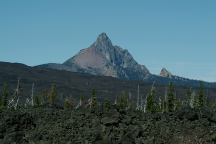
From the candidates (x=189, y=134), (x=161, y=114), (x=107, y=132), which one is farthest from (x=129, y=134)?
(x=161, y=114)

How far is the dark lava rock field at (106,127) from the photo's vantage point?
24797 millimetres

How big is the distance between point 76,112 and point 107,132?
509 centimetres

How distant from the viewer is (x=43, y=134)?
25953mm

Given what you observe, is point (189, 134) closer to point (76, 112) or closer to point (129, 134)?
point (129, 134)

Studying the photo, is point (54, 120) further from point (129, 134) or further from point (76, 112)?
point (129, 134)

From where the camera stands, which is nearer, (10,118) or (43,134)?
(43,134)

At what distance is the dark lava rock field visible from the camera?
24797 mm

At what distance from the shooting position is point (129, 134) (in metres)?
25.4

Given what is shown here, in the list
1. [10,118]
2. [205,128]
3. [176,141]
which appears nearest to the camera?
[176,141]

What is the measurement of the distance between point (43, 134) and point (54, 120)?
278 centimetres

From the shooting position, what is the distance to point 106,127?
86.2 feet

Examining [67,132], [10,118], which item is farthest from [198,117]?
[10,118]

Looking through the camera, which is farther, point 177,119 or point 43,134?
point 177,119

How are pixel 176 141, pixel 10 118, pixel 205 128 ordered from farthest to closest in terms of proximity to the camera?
pixel 10 118 < pixel 205 128 < pixel 176 141
